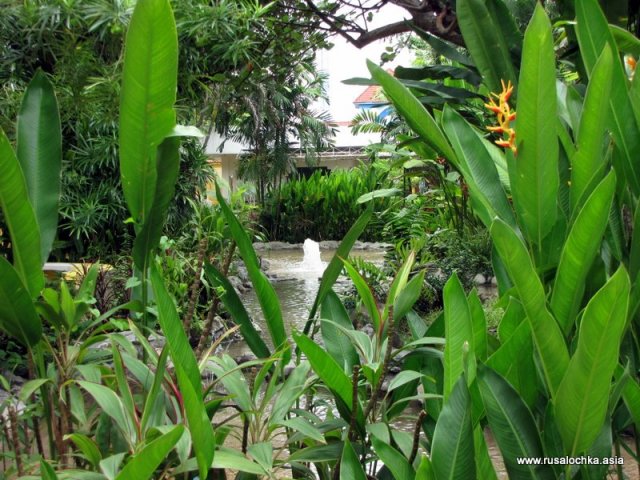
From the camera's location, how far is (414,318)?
4.94 feet

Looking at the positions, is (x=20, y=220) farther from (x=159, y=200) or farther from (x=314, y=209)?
(x=314, y=209)

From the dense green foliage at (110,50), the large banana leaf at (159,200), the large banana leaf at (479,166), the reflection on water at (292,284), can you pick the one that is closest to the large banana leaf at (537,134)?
the large banana leaf at (479,166)

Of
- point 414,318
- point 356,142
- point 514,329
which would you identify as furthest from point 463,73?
point 356,142

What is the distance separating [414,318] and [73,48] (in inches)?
92.8

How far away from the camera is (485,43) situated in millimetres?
1883

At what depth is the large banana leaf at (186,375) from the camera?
1.00m

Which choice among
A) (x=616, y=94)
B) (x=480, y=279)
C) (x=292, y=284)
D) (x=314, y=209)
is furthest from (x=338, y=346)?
(x=314, y=209)

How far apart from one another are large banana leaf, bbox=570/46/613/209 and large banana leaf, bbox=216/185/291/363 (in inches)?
23.5

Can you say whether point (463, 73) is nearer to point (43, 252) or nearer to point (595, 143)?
point (595, 143)

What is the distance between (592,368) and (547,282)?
492 mm

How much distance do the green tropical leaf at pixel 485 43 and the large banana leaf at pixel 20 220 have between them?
3.90 feet

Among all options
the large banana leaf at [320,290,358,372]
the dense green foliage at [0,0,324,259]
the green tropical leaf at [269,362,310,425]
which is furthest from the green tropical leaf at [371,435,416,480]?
the dense green foliage at [0,0,324,259]

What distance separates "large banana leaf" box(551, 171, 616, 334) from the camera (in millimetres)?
987

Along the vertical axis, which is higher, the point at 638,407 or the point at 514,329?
the point at 514,329
